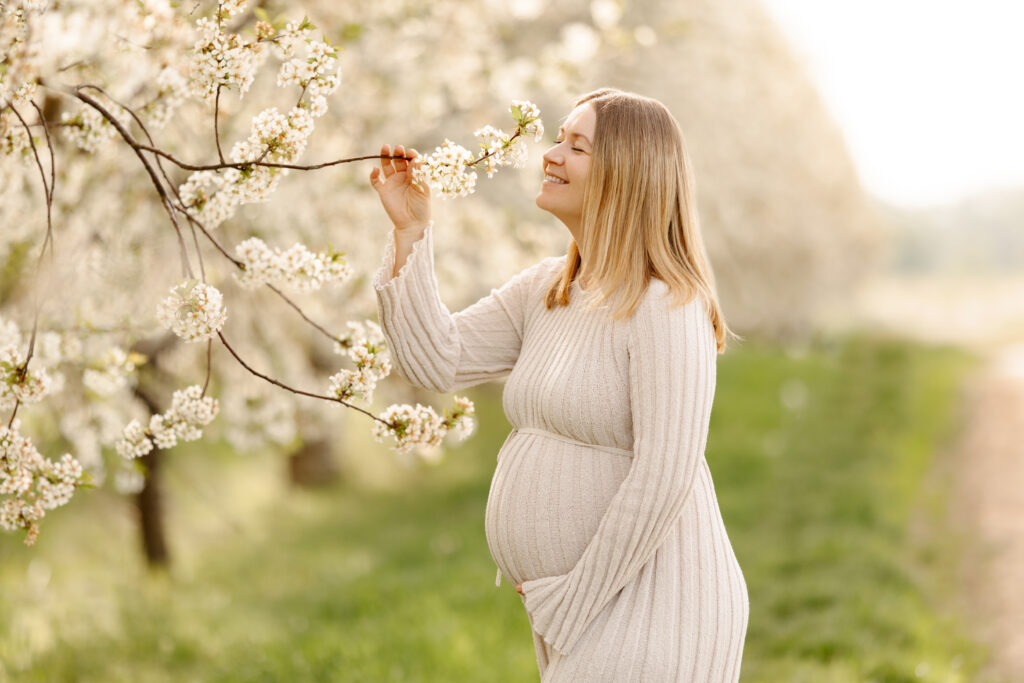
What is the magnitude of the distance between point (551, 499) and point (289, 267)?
2.77 ft

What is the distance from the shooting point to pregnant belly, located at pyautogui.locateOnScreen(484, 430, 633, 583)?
2.29 m

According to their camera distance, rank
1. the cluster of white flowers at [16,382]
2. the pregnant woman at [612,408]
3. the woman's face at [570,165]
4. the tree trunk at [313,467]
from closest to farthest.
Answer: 1. the pregnant woman at [612,408]
2. the cluster of white flowers at [16,382]
3. the woman's face at [570,165]
4. the tree trunk at [313,467]

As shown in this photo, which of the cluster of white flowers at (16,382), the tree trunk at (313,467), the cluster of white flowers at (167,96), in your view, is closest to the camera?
the cluster of white flowers at (16,382)

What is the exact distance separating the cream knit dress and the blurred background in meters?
1.32

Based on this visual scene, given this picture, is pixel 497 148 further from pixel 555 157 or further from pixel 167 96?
pixel 167 96

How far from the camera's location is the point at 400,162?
94.8 inches

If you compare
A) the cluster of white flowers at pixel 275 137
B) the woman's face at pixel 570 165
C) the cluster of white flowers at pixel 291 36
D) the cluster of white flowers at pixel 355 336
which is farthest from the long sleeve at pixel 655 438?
the cluster of white flowers at pixel 291 36

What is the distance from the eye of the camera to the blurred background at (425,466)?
4875 mm

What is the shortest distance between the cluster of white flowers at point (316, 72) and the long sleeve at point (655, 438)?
87 centimetres

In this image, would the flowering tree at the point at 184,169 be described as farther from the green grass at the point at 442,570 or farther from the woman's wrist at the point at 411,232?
the green grass at the point at 442,570

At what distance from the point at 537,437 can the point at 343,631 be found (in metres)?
3.56

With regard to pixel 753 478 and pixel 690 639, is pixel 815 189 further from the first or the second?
pixel 690 639

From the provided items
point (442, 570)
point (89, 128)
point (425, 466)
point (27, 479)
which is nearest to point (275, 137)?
point (89, 128)

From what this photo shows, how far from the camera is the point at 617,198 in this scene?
230cm
